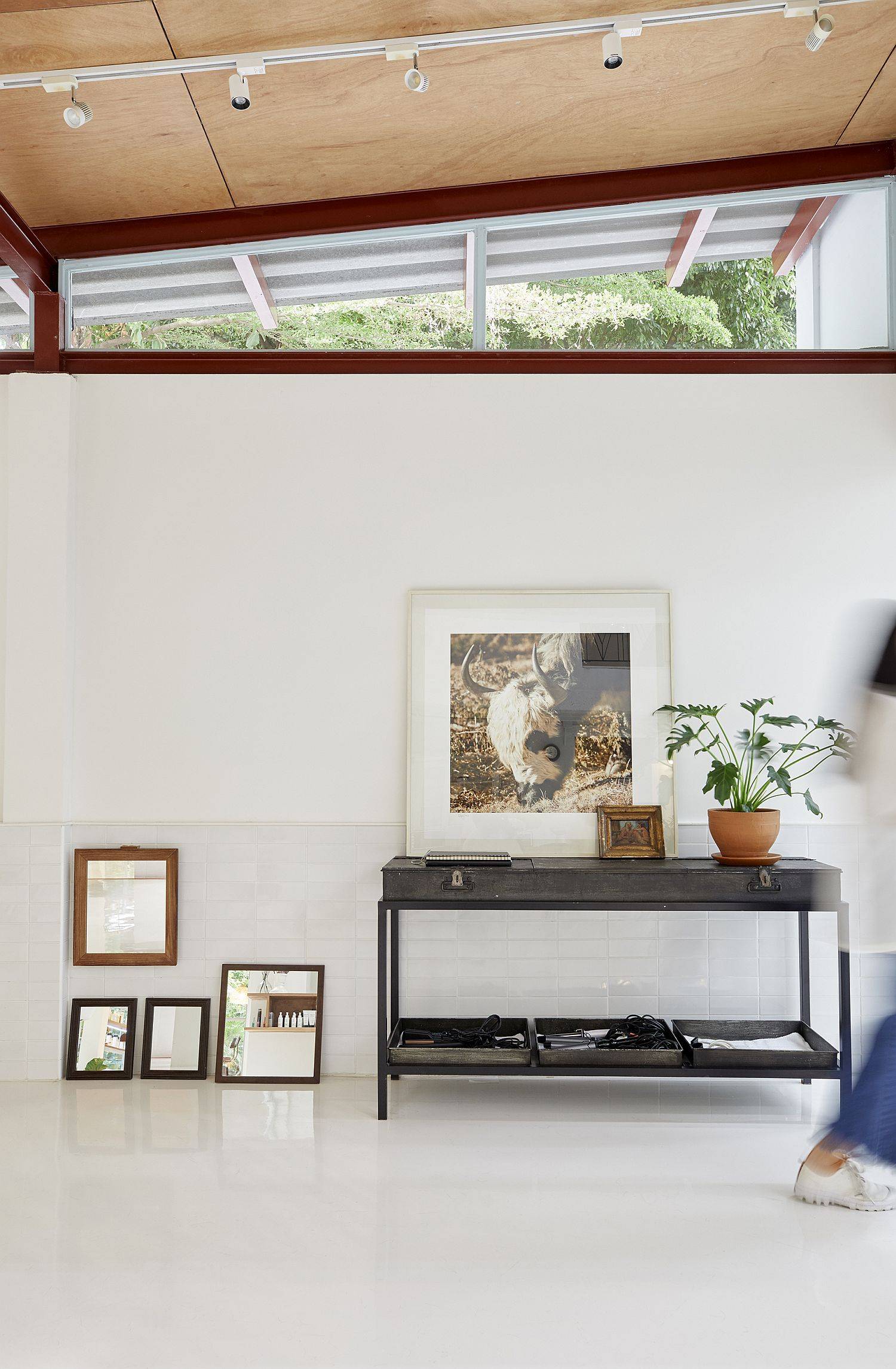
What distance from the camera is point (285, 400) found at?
4.61 meters

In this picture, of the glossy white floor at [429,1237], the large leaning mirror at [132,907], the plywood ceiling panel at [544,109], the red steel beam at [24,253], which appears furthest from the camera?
the large leaning mirror at [132,907]

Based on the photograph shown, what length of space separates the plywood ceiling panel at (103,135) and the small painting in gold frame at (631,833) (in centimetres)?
322

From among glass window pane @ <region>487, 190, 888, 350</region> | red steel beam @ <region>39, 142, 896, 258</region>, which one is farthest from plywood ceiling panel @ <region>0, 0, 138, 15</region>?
glass window pane @ <region>487, 190, 888, 350</region>

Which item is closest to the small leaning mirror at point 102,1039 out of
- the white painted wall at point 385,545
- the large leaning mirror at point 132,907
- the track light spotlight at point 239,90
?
the large leaning mirror at point 132,907

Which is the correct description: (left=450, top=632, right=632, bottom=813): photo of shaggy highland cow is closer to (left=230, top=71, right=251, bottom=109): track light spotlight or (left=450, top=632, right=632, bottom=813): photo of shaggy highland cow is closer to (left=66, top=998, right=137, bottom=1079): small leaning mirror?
(left=66, top=998, right=137, bottom=1079): small leaning mirror

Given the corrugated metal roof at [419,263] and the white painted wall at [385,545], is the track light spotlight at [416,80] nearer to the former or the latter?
the corrugated metal roof at [419,263]

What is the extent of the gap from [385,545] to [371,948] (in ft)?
5.84

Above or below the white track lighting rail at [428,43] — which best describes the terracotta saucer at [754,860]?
below

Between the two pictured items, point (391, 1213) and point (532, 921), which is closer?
point (391, 1213)

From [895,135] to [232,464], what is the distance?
10.8 ft

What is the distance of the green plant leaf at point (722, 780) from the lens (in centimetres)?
414

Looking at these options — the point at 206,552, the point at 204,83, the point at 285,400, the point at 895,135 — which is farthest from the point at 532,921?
the point at 895,135

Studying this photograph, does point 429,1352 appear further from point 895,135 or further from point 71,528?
point 895,135

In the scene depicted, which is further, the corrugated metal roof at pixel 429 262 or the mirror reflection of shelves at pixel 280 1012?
the corrugated metal roof at pixel 429 262
